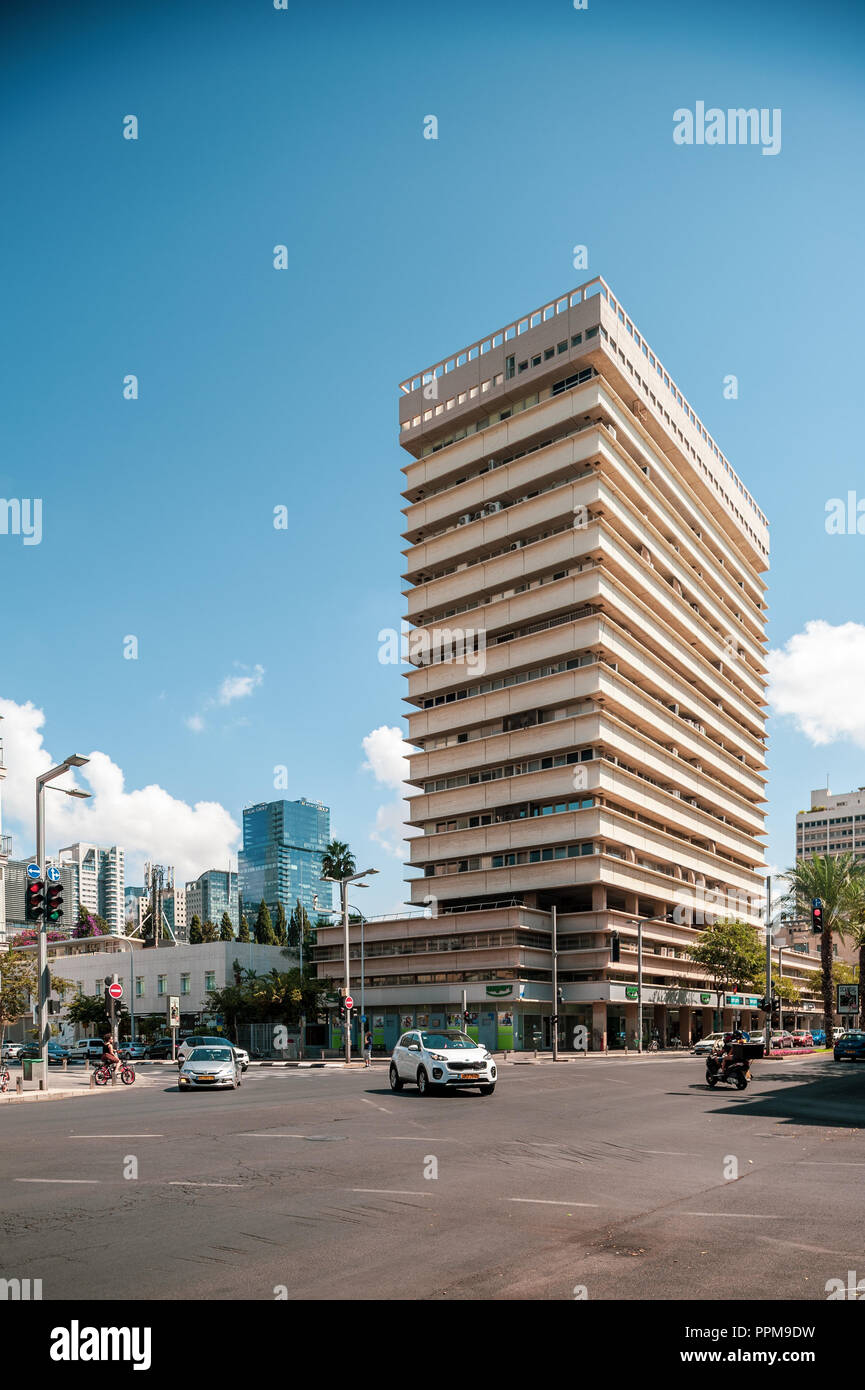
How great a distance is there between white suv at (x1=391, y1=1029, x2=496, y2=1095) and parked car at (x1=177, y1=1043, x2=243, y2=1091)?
631 cm

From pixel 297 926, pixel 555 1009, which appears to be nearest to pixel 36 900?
pixel 555 1009

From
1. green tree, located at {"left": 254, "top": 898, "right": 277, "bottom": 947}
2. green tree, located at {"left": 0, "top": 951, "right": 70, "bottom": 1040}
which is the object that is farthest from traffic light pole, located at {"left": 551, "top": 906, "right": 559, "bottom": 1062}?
green tree, located at {"left": 254, "top": 898, "right": 277, "bottom": 947}

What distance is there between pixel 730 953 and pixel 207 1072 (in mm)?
55457

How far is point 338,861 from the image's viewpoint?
100750 millimetres

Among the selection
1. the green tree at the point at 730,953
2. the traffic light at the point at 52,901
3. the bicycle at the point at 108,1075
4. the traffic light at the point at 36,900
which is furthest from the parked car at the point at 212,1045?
the green tree at the point at 730,953

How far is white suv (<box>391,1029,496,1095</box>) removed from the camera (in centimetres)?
2542

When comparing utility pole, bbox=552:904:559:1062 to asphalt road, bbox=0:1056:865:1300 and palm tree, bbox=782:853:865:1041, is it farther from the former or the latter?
asphalt road, bbox=0:1056:865:1300

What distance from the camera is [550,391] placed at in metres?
83.8

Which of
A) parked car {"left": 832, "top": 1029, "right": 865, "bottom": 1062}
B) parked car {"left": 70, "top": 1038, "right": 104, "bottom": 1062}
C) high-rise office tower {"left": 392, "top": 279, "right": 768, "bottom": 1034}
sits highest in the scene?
high-rise office tower {"left": 392, "top": 279, "right": 768, "bottom": 1034}

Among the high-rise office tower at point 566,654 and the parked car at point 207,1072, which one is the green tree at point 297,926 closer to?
the high-rise office tower at point 566,654

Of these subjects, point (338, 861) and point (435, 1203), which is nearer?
point (435, 1203)

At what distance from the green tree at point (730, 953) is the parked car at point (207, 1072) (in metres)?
54.0

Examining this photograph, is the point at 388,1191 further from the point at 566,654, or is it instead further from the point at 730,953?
the point at 730,953

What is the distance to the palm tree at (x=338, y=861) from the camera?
99.1m
